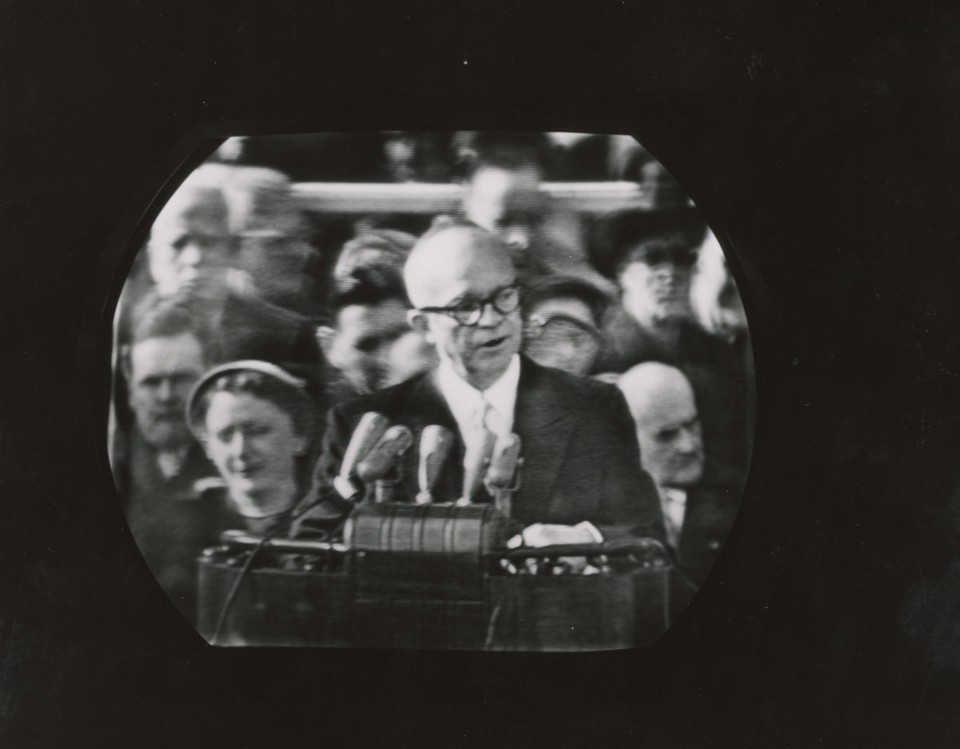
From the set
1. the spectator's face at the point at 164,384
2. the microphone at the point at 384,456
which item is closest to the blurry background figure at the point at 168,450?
the spectator's face at the point at 164,384

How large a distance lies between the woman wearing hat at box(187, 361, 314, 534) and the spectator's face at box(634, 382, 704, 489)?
1.77 feet

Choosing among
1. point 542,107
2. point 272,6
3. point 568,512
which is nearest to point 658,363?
point 568,512

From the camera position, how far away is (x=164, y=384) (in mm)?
1216

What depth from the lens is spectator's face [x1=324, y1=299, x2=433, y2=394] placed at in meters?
1.21

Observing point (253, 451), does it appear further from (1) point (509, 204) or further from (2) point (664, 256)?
(2) point (664, 256)

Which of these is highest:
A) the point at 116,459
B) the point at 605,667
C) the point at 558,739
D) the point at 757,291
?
the point at 757,291

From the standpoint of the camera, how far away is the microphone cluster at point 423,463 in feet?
3.95

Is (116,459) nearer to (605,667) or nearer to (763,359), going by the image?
(605,667)

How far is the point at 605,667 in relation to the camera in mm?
1221

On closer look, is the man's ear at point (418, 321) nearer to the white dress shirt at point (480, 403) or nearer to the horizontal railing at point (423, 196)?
the white dress shirt at point (480, 403)

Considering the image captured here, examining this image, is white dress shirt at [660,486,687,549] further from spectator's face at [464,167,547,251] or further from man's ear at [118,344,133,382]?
man's ear at [118,344,133,382]

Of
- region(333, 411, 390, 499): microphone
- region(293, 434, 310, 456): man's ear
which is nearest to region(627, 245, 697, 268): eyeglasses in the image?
region(333, 411, 390, 499): microphone

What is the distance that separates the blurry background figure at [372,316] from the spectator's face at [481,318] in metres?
0.04

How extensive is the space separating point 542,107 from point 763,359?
54cm
